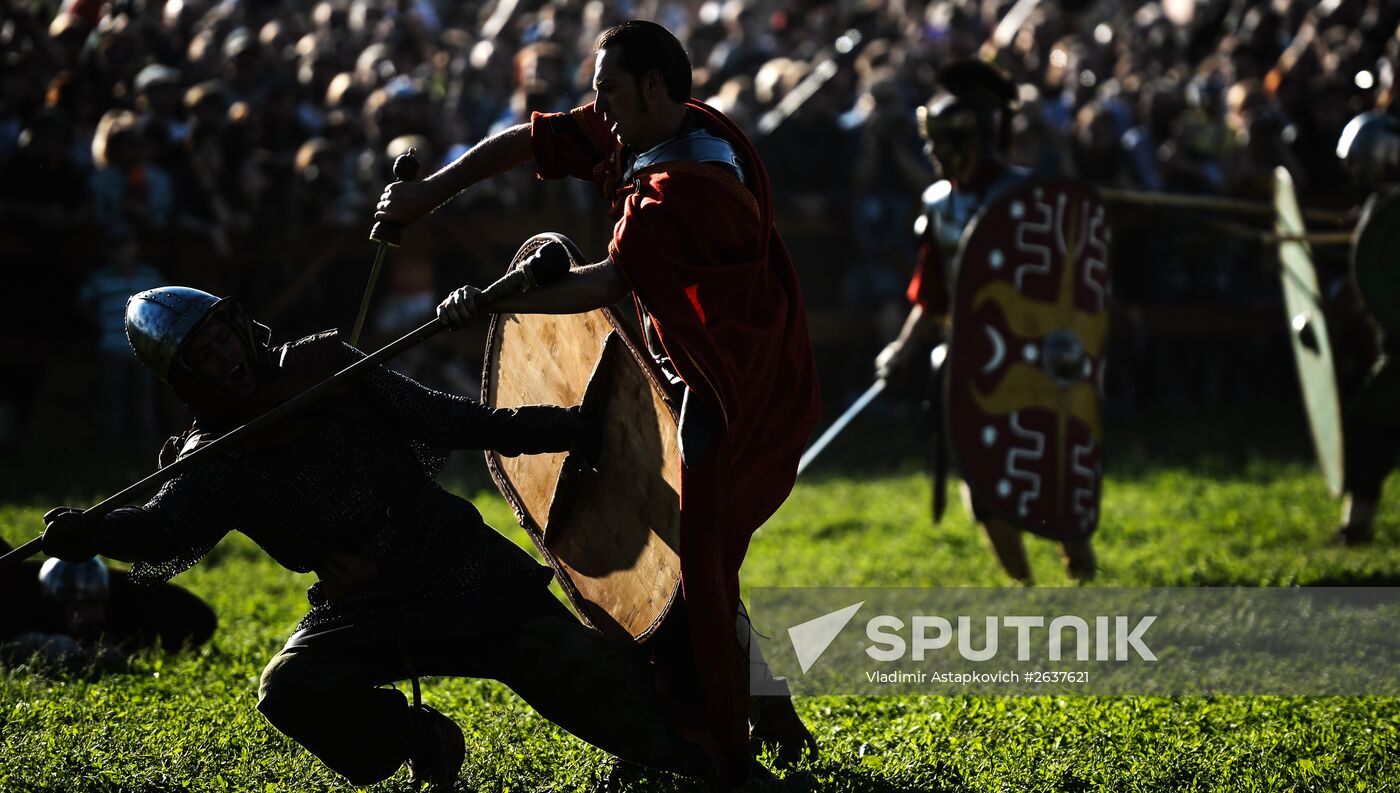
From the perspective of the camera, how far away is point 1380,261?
21.5ft

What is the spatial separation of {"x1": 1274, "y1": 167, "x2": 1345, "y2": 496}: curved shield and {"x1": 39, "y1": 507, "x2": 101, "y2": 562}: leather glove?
494cm

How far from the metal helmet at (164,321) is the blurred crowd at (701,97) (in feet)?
18.9

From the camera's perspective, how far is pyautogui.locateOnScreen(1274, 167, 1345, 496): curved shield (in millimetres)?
7191

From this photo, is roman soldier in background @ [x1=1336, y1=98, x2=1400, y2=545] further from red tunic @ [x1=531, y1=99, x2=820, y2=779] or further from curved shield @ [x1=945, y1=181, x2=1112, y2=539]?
red tunic @ [x1=531, y1=99, x2=820, y2=779]

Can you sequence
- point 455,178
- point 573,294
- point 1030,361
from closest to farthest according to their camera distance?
point 573,294 < point 455,178 < point 1030,361

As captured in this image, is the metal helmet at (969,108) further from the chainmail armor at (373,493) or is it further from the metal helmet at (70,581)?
the metal helmet at (70,581)

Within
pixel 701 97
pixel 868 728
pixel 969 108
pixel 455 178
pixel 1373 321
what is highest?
pixel 455 178

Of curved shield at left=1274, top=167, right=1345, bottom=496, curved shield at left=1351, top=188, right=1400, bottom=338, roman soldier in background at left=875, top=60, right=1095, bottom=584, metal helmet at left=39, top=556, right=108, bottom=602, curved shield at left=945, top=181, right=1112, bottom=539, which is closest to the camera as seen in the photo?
metal helmet at left=39, top=556, right=108, bottom=602

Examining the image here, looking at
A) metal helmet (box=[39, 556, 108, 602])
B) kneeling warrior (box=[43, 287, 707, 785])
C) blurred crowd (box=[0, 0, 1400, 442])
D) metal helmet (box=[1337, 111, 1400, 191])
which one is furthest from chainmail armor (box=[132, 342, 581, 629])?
blurred crowd (box=[0, 0, 1400, 442])

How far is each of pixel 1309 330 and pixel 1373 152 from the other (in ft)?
2.38

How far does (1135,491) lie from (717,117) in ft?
16.7

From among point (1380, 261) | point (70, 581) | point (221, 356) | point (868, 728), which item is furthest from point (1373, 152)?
point (70, 581)

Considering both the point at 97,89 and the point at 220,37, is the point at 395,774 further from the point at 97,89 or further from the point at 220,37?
the point at 220,37

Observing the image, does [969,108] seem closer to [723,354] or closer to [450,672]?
[723,354]
